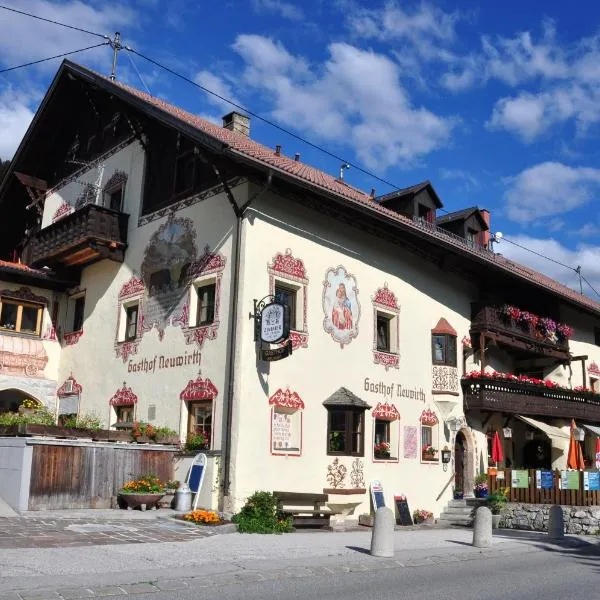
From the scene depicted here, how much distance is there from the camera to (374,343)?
68.7ft

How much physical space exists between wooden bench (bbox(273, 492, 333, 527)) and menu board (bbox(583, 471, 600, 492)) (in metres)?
7.74

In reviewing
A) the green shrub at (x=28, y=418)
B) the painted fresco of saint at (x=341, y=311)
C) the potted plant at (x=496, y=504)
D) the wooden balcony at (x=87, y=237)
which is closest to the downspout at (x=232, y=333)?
the painted fresco of saint at (x=341, y=311)

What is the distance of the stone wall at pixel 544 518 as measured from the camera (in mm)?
20109

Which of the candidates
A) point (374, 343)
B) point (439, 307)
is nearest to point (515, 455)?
point (439, 307)

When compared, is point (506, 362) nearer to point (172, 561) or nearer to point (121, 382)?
point (121, 382)

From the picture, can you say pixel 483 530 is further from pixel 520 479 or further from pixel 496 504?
pixel 520 479

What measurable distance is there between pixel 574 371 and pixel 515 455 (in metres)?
4.90

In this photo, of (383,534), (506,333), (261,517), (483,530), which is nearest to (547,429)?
(506,333)

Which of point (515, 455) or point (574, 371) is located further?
point (574, 371)

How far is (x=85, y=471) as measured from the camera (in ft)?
53.6

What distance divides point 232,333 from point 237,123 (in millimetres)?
12760

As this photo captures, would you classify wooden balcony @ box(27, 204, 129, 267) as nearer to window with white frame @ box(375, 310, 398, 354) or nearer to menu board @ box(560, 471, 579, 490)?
window with white frame @ box(375, 310, 398, 354)

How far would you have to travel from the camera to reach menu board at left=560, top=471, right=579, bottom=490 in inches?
819

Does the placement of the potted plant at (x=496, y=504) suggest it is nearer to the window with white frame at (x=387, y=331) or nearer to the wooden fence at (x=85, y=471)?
the window with white frame at (x=387, y=331)
